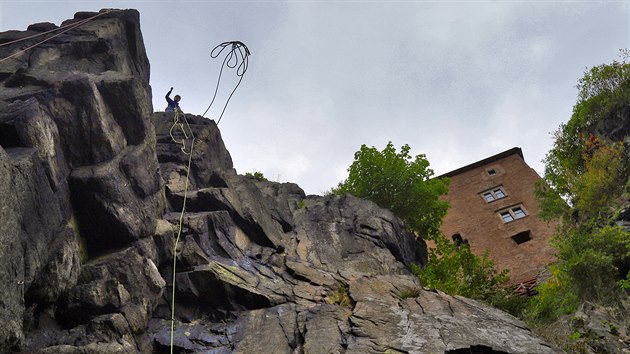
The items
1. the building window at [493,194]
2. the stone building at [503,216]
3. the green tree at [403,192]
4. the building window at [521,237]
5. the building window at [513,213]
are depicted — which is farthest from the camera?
the building window at [493,194]

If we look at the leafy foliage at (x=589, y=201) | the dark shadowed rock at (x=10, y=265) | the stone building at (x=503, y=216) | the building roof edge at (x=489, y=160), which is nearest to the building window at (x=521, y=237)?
the stone building at (x=503, y=216)

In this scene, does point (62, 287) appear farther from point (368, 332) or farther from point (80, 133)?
point (368, 332)

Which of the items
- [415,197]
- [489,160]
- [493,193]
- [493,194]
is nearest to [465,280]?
[415,197]

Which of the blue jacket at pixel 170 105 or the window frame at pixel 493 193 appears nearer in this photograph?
the blue jacket at pixel 170 105

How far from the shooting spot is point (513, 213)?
36.0 metres

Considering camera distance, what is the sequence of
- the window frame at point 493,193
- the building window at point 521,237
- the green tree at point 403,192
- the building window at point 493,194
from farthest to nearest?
the building window at point 493,194 < the window frame at point 493,193 < the building window at point 521,237 < the green tree at point 403,192

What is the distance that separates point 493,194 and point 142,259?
106 feet

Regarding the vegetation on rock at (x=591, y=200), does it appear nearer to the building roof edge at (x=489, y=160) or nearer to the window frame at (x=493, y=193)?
the window frame at (x=493, y=193)

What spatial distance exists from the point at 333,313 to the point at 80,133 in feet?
22.8

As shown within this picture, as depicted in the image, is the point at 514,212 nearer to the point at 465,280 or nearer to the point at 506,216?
the point at 506,216

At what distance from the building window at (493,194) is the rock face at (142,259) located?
78.2 ft

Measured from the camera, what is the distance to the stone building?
32.0m

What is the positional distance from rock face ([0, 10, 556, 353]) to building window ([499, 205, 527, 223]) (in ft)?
72.4

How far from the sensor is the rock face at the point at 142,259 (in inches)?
350
